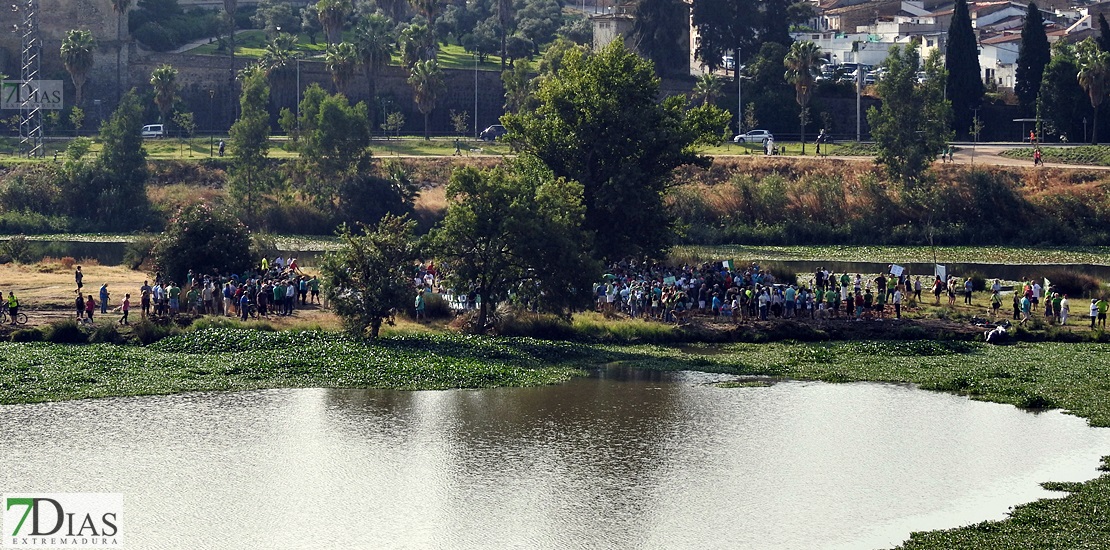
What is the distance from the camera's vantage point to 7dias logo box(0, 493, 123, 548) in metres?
25.0

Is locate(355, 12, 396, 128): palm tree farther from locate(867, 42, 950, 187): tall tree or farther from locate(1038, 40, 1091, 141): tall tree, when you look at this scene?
locate(1038, 40, 1091, 141): tall tree

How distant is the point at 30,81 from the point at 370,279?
66032mm

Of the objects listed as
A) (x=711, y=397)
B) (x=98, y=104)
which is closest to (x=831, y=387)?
(x=711, y=397)

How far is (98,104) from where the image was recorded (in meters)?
104

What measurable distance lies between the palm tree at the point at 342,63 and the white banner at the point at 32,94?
21.1m

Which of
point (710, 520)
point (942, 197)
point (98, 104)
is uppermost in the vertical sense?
point (98, 104)

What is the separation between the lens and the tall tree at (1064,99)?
3332 inches

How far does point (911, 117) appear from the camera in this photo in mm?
75438

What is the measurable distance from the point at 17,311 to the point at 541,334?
52.1 ft

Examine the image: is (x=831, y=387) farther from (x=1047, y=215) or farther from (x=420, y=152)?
(x=420, y=152)

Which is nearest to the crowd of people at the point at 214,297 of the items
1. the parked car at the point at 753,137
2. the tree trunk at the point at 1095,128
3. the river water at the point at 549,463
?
the river water at the point at 549,463

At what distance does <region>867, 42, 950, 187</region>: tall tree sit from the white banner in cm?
5738

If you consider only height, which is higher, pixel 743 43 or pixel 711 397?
pixel 743 43

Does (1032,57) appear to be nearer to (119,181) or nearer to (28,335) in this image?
(119,181)
